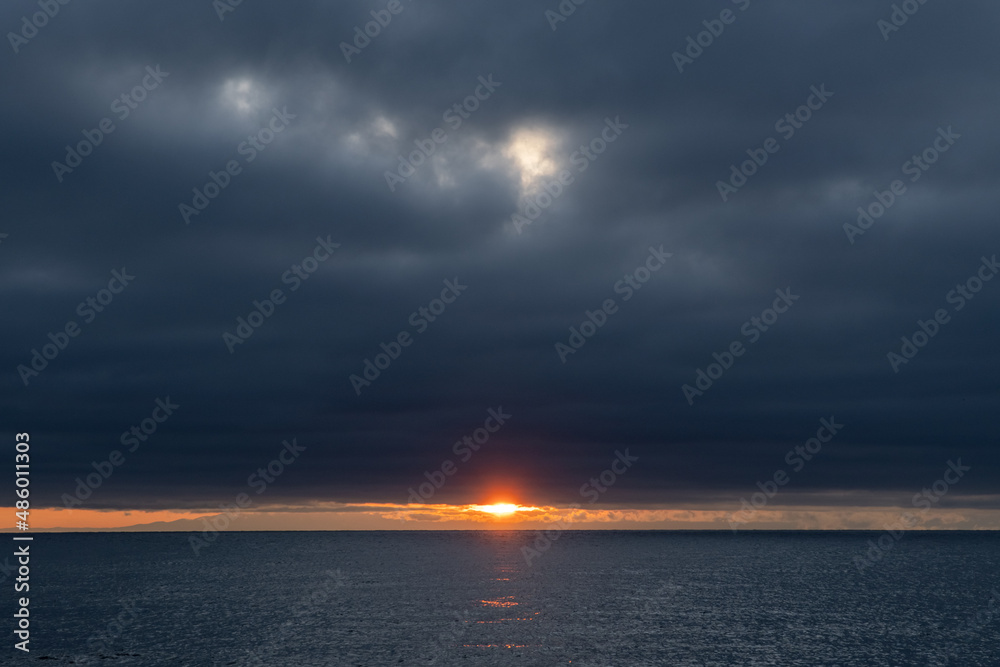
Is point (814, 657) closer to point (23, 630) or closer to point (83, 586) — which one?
point (23, 630)

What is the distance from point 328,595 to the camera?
150875 millimetres

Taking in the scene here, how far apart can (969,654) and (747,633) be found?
24.4 m

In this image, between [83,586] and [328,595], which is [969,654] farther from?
[83,586]

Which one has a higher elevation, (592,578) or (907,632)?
(592,578)

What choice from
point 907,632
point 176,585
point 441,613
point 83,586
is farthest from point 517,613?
point 83,586

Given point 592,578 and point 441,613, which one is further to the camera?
point 592,578

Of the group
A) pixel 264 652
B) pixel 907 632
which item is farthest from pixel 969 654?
pixel 264 652

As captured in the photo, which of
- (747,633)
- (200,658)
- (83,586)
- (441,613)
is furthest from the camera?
(83,586)

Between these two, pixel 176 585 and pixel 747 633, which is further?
pixel 176 585

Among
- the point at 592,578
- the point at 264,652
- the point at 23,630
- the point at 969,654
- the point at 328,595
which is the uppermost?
the point at 592,578

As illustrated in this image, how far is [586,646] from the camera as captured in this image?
91188 millimetres

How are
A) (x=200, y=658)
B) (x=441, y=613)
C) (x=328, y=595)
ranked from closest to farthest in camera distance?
1. (x=200, y=658)
2. (x=441, y=613)
3. (x=328, y=595)

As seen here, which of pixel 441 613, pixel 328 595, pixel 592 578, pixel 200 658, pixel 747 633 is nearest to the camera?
pixel 200 658

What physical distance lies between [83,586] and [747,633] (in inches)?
5788
